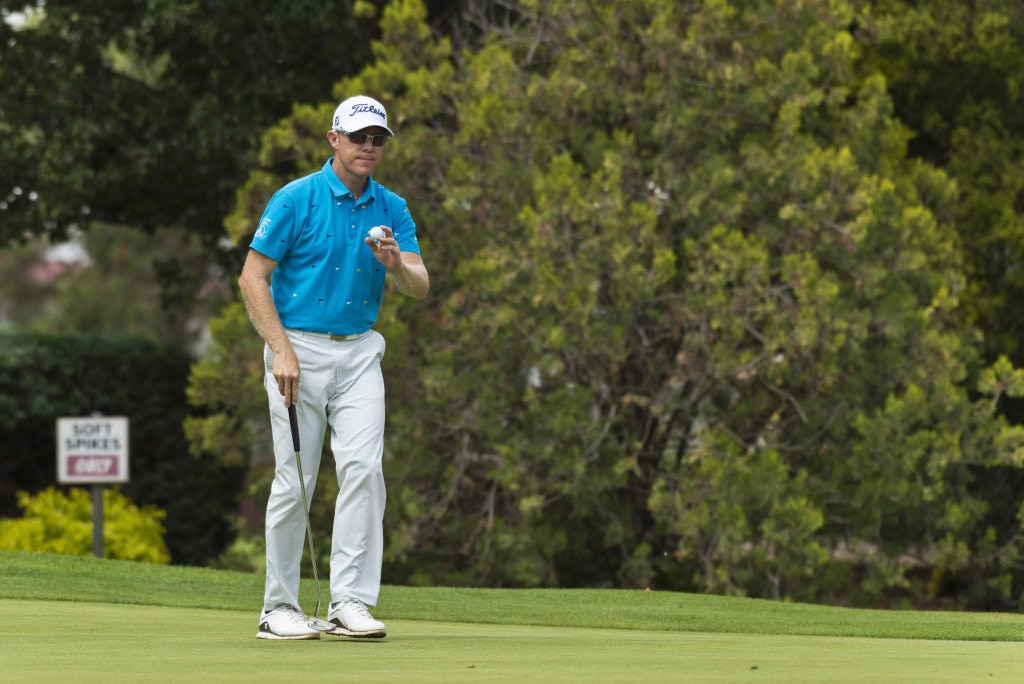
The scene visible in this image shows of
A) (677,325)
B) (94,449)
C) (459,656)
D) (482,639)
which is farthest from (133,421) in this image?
(459,656)

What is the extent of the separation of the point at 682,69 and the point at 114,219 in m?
8.36

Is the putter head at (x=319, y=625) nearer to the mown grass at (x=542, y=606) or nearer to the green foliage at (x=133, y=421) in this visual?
the mown grass at (x=542, y=606)

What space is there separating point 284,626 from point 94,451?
9.83 meters

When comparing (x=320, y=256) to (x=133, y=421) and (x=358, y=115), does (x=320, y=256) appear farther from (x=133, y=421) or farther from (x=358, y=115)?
(x=133, y=421)

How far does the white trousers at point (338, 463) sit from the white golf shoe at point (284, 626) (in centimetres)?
9

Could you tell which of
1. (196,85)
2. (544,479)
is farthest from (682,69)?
(196,85)

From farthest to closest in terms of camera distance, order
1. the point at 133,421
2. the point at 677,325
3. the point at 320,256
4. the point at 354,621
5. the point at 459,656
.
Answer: the point at 133,421, the point at 677,325, the point at 320,256, the point at 354,621, the point at 459,656

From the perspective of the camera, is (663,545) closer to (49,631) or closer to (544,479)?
(544,479)

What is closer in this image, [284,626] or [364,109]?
[284,626]

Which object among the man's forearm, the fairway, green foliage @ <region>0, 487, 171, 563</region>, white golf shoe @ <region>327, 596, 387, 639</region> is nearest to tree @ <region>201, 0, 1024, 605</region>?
green foliage @ <region>0, 487, 171, 563</region>

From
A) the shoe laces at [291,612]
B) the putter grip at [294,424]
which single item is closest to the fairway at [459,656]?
the shoe laces at [291,612]

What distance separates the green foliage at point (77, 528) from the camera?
17.9 metres

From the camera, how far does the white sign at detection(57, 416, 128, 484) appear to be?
52.5 feet

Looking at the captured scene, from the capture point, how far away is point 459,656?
5816 millimetres
